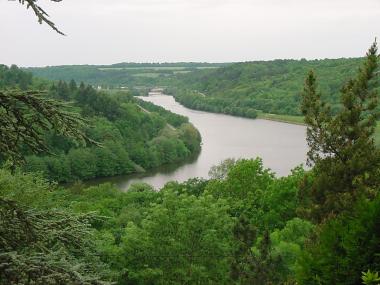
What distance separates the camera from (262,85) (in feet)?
403

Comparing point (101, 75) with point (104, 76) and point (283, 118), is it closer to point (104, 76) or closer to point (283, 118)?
point (104, 76)

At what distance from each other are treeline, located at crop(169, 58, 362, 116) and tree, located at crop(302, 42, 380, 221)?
215 feet

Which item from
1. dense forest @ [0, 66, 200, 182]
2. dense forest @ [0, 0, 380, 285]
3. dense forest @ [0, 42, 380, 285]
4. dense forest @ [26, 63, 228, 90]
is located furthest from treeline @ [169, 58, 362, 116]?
dense forest @ [0, 42, 380, 285]

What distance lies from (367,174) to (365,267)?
24.7 feet

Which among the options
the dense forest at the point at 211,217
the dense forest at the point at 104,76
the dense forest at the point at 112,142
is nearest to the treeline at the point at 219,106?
the dense forest at the point at 112,142

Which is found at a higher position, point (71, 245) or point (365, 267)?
point (71, 245)

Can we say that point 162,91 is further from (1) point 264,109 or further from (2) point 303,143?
(2) point 303,143

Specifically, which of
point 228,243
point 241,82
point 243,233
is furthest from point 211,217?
point 241,82

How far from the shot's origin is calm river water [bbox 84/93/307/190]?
48.7 meters

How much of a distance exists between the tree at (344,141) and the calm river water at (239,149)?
29.9 m

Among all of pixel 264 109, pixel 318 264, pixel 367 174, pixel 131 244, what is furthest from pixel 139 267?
pixel 264 109

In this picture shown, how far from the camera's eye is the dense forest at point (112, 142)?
51.7 m

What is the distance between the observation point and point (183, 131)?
64.9 metres

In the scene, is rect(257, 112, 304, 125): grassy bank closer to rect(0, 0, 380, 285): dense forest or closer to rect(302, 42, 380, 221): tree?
rect(0, 0, 380, 285): dense forest
